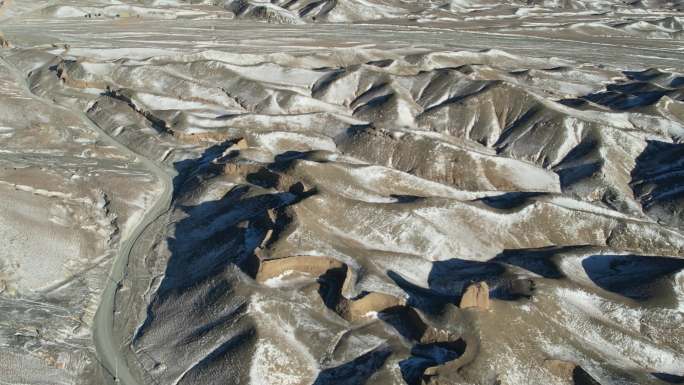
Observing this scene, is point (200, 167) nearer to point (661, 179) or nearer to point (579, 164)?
point (579, 164)

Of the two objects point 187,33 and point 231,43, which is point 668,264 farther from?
point 187,33

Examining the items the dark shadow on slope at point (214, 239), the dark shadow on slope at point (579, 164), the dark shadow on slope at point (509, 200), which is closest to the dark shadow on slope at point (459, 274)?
the dark shadow on slope at point (509, 200)

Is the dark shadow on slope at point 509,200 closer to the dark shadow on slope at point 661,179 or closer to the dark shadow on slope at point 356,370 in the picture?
the dark shadow on slope at point 661,179

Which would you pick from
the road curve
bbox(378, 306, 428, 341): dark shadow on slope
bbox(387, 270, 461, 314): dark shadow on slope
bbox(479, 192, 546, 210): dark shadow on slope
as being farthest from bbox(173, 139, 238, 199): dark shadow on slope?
bbox(479, 192, 546, 210): dark shadow on slope

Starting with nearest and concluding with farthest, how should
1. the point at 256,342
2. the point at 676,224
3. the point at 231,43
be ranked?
the point at 256,342 → the point at 676,224 → the point at 231,43

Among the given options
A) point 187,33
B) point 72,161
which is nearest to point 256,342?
point 72,161

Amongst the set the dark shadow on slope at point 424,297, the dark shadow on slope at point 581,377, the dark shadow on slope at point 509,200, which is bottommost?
the dark shadow on slope at point 509,200
